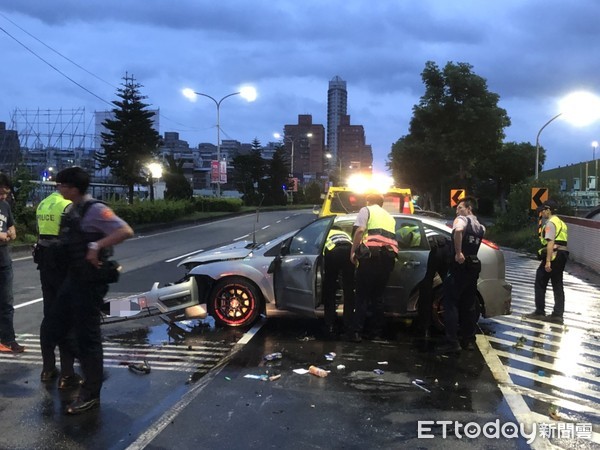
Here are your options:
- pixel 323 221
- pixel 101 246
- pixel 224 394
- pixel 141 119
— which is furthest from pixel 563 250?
pixel 141 119

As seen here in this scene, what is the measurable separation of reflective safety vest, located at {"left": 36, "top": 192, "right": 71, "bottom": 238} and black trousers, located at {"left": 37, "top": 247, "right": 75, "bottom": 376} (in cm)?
34

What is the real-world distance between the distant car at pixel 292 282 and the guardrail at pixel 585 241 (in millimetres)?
8969

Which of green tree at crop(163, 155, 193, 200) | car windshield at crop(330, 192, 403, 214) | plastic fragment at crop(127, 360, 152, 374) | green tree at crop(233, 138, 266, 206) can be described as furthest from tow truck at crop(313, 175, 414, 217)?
green tree at crop(233, 138, 266, 206)

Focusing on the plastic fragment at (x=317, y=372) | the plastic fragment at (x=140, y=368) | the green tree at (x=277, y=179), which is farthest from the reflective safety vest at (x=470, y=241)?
the green tree at (x=277, y=179)

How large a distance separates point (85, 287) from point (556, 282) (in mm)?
6680

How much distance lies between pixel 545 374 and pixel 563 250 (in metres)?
3.04

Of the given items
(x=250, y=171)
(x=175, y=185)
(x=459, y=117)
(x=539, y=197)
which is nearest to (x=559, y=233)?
(x=539, y=197)

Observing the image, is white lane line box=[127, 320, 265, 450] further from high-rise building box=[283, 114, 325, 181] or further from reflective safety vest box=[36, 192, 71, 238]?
high-rise building box=[283, 114, 325, 181]

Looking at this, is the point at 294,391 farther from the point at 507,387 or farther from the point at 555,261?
the point at 555,261

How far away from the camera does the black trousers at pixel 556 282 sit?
7855mm

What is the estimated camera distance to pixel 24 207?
18.2m

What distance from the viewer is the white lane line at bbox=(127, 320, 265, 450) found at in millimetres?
3689

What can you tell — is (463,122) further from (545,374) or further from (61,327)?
(61,327)

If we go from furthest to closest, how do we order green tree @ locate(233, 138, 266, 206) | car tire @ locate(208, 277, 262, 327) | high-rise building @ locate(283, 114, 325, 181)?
high-rise building @ locate(283, 114, 325, 181) < green tree @ locate(233, 138, 266, 206) < car tire @ locate(208, 277, 262, 327)
